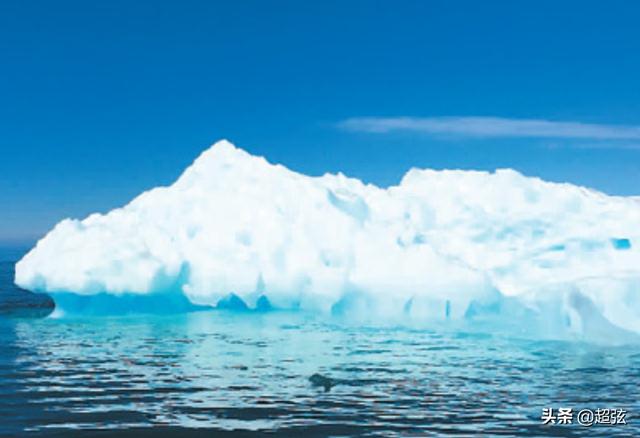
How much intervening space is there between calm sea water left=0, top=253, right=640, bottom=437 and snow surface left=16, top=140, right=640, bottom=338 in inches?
67.1

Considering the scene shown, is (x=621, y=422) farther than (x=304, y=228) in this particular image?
No

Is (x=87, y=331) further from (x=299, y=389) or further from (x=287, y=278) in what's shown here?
(x=299, y=389)

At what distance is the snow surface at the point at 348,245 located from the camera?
25.5 m

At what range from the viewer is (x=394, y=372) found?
1795 centimetres

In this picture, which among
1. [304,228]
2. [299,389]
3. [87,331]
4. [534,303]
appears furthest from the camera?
[304,228]

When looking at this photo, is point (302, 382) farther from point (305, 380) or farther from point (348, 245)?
point (348, 245)

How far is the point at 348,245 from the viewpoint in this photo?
26906 mm

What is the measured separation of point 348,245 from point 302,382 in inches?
406

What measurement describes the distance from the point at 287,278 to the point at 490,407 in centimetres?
1276

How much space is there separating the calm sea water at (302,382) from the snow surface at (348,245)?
170 cm

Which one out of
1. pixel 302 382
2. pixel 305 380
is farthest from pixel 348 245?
pixel 302 382

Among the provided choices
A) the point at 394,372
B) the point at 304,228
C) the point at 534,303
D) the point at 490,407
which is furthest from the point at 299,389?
the point at 304,228

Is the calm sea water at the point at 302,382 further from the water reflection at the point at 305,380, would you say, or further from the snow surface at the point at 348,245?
the snow surface at the point at 348,245

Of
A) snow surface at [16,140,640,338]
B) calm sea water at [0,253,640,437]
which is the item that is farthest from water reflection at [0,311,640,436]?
snow surface at [16,140,640,338]
